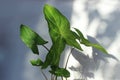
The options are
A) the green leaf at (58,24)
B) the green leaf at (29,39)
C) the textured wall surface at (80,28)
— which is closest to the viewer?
the green leaf at (58,24)

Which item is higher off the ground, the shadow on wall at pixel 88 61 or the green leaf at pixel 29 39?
the green leaf at pixel 29 39

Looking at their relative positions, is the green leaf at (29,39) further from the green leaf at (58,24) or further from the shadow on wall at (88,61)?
the shadow on wall at (88,61)

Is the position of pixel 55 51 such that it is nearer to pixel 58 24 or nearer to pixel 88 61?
pixel 58 24

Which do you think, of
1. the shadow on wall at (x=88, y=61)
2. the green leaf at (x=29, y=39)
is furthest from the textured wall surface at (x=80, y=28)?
the green leaf at (x=29, y=39)

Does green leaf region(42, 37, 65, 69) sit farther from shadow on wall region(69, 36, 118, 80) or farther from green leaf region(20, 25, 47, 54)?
shadow on wall region(69, 36, 118, 80)

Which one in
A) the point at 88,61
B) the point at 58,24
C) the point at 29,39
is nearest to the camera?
the point at 58,24

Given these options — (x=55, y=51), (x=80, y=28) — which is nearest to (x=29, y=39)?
(x=55, y=51)
